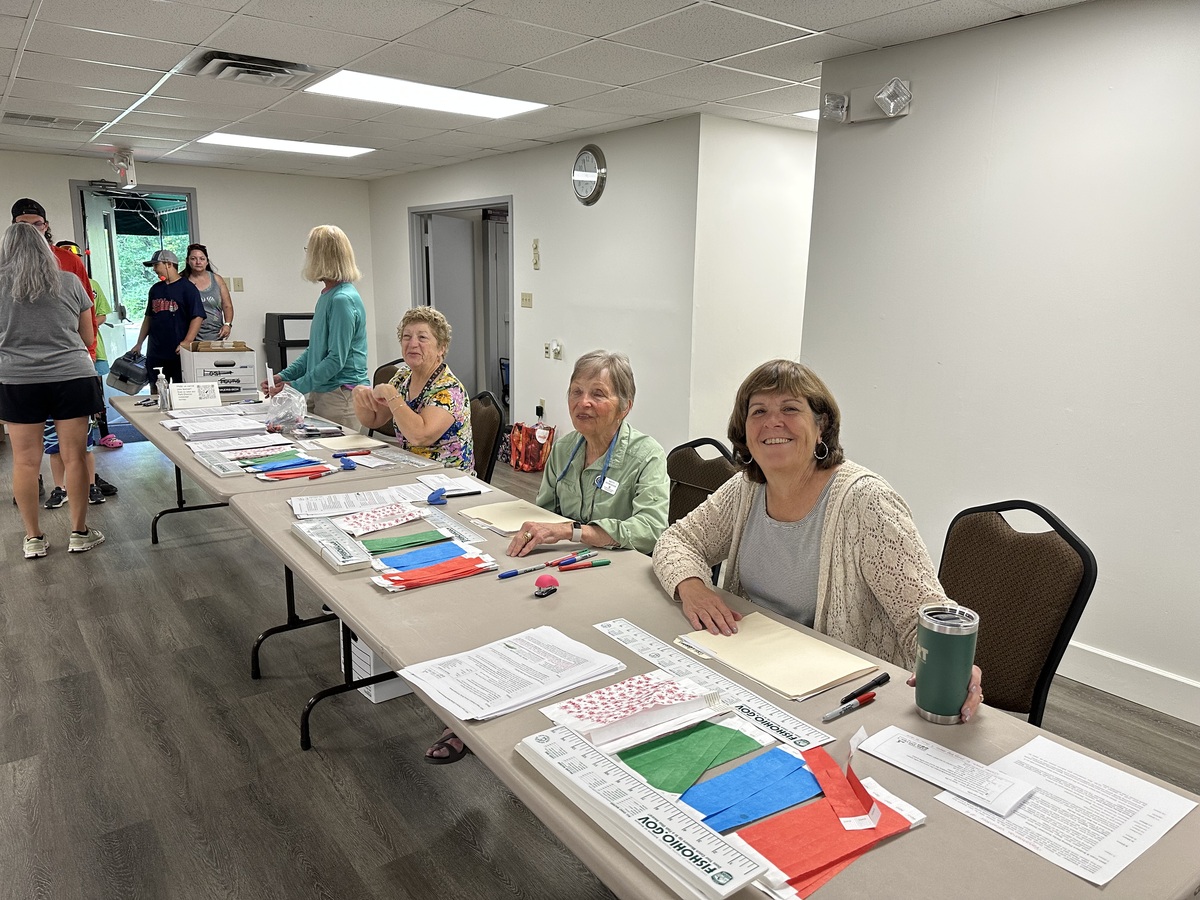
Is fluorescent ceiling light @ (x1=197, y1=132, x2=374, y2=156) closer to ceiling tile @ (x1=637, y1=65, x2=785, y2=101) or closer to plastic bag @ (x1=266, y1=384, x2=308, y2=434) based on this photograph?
ceiling tile @ (x1=637, y1=65, x2=785, y2=101)

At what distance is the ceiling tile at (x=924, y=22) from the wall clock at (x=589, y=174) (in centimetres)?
247

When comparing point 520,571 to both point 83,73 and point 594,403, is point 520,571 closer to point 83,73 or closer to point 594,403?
point 594,403

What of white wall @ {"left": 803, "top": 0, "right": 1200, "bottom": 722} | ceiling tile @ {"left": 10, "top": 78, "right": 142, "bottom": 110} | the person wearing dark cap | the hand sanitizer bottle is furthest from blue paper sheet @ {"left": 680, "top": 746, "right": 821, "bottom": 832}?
the person wearing dark cap

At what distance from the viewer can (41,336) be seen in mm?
3729

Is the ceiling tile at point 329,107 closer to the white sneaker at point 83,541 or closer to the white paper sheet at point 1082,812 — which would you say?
the white sneaker at point 83,541

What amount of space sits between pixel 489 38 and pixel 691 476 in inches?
83.9

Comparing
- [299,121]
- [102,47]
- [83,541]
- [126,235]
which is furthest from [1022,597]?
[126,235]

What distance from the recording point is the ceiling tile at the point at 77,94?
172 inches

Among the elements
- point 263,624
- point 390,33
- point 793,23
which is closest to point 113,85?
point 390,33

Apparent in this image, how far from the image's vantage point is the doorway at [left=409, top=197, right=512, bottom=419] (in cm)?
800

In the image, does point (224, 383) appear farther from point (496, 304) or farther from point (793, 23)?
point (496, 304)

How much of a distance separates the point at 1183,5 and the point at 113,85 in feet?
16.1

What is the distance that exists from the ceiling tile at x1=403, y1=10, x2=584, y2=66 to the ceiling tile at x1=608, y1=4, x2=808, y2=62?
0.97 ft

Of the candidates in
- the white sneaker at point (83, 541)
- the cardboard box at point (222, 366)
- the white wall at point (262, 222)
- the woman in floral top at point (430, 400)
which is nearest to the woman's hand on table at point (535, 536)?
the woman in floral top at point (430, 400)
